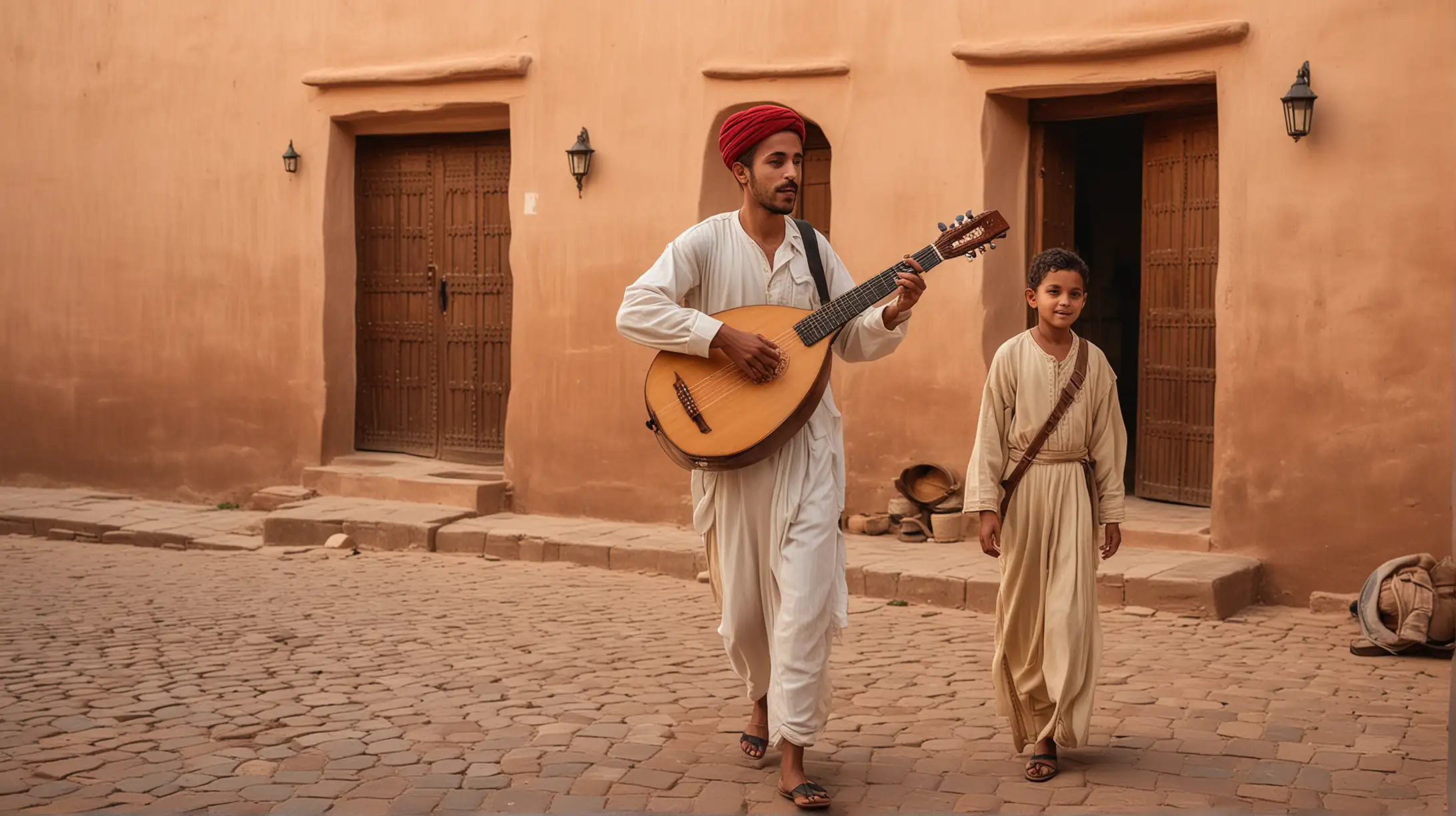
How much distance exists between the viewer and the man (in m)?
4.52

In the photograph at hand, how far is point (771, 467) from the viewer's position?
15.4ft

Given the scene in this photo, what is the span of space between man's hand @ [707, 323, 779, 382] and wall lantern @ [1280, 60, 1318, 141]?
420cm

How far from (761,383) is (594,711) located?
1.55 meters

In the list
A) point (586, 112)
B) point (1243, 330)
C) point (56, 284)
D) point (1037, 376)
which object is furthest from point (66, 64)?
point (1037, 376)

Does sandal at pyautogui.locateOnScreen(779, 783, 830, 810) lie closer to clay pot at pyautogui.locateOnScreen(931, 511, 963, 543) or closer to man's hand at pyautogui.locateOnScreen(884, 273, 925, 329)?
man's hand at pyautogui.locateOnScreen(884, 273, 925, 329)

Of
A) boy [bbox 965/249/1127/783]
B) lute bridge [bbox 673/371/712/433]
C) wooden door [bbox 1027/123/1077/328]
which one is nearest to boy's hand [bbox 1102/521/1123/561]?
boy [bbox 965/249/1127/783]

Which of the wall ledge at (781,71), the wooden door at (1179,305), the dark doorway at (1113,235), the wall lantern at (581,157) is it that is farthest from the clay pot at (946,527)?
the wall lantern at (581,157)

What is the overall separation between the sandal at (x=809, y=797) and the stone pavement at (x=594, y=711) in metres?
0.09

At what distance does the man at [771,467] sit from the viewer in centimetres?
452

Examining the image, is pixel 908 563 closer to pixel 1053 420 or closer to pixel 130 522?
pixel 1053 420

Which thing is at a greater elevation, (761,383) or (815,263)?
(815,263)

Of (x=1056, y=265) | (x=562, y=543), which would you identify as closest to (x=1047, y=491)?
(x=1056, y=265)

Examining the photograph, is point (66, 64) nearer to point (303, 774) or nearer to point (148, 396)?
point (148, 396)

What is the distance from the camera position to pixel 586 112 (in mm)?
10289
